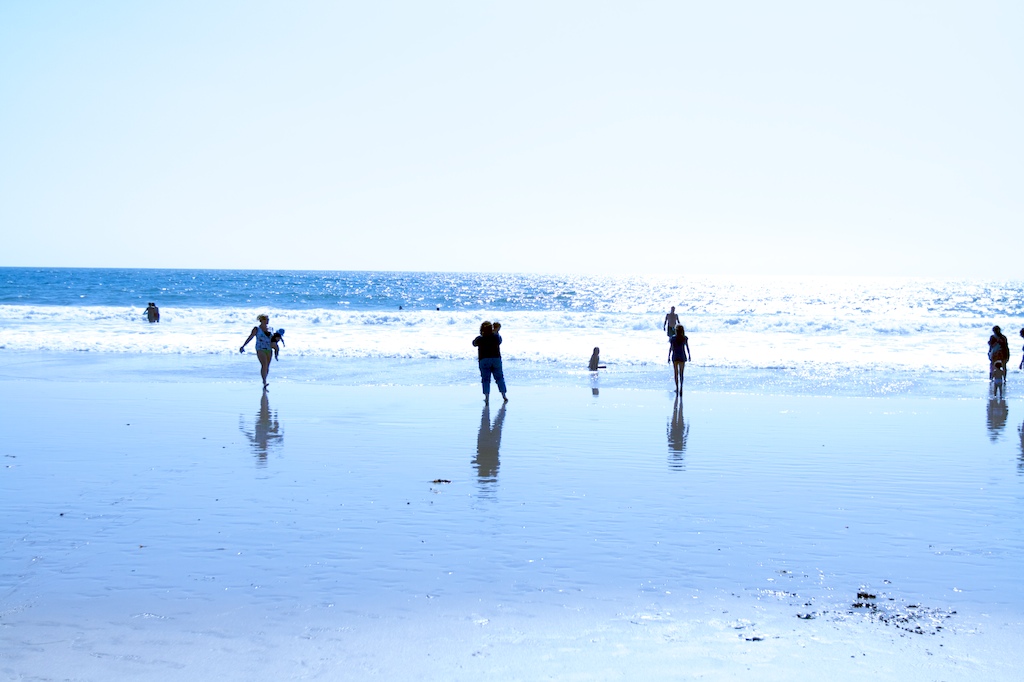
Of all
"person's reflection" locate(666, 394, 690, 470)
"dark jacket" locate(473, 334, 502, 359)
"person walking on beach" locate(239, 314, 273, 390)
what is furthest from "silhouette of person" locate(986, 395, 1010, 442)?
"person walking on beach" locate(239, 314, 273, 390)

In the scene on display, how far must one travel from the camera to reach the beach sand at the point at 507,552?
451 centimetres

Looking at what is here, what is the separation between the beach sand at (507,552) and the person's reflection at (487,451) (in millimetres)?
72

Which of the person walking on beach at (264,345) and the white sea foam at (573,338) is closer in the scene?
the person walking on beach at (264,345)

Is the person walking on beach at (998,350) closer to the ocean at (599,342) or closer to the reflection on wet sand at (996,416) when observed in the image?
the ocean at (599,342)

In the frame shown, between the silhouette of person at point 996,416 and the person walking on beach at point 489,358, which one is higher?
the person walking on beach at point 489,358

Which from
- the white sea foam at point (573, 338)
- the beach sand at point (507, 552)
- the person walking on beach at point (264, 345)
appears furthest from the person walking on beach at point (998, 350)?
the person walking on beach at point (264, 345)

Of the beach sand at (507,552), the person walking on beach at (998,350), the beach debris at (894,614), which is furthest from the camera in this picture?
the person walking on beach at (998,350)

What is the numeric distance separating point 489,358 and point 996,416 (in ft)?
27.9

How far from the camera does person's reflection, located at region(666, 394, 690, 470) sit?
9680 mm

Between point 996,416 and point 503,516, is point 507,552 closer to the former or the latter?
point 503,516

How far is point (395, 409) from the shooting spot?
13914 millimetres

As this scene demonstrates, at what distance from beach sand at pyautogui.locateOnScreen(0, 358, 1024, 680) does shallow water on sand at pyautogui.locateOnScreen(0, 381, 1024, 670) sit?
3 centimetres

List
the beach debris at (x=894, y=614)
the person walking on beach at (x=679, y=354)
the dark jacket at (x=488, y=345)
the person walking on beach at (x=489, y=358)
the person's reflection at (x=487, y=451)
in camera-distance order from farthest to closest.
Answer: the person walking on beach at (x=679, y=354) → the dark jacket at (x=488, y=345) → the person walking on beach at (x=489, y=358) → the person's reflection at (x=487, y=451) → the beach debris at (x=894, y=614)

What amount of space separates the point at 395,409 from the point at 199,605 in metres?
8.79
